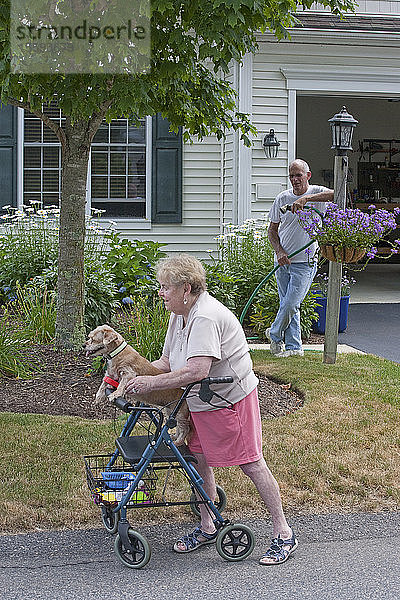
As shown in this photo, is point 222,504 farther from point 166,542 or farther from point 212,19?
point 212,19

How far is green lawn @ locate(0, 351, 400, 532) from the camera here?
450cm

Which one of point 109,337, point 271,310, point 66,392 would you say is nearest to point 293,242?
point 271,310

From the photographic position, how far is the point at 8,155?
11.7m

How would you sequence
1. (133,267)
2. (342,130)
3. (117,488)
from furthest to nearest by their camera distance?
(133,267), (342,130), (117,488)

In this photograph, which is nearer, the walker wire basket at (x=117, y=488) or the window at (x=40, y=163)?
the walker wire basket at (x=117, y=488)

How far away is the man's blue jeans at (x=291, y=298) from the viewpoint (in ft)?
26.5

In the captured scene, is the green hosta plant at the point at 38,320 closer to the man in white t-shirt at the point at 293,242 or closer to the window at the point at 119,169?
the man in white t-shirt at the point at 293,242

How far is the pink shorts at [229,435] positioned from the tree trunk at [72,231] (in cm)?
374

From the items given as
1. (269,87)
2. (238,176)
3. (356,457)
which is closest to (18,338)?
(356,457)

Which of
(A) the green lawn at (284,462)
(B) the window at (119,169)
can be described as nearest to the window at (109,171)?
(B) the window at (119,169)

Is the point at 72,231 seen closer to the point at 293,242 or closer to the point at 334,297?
the point at 293,242

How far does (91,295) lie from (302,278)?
7.49 ft

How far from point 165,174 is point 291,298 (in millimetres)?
4566

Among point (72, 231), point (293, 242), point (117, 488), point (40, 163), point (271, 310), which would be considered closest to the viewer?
point (117, 488)
